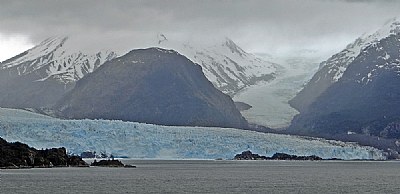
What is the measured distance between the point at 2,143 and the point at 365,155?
65180 mm

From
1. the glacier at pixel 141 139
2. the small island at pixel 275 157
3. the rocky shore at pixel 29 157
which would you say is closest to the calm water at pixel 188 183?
the rocky shore at pixel 29 157

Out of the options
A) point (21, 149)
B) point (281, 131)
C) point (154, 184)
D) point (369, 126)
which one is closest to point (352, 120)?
point (369, 126)

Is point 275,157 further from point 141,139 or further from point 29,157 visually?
point 29,157

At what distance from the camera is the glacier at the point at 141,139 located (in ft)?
362

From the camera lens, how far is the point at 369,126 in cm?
18700

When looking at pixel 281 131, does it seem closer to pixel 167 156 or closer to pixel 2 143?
pixel 167 156

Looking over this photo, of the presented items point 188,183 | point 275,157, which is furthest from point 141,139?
point 188,183

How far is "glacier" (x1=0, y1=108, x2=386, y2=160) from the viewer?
110 m

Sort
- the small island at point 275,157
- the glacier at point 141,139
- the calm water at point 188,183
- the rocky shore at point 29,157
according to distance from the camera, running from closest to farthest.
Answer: the calm water at point 188,183, the rocky shore at point 29,157, the glacier at point 141,139, the small island at point 275,157

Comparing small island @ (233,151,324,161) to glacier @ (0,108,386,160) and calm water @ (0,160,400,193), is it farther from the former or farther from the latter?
calm water @ (0,160,400,193)

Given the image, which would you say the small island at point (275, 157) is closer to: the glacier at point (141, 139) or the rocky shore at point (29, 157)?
the glacier at point (141, 139)

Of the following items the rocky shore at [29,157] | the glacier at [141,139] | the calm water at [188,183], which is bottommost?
the calm water at [188,183]

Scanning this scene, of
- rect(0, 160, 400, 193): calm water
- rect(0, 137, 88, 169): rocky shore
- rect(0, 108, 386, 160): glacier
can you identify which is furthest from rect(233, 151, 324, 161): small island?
rect(0, 160, 400, 193): calm water

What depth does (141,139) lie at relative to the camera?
11775cm
